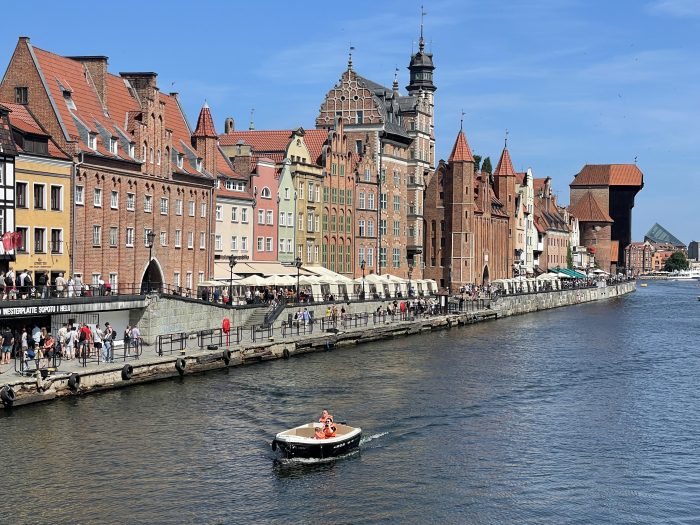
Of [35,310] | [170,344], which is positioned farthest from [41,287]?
[170,344]

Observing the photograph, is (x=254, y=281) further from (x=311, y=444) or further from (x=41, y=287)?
(x=311, y=444)

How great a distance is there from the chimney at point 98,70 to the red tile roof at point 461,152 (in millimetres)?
74714

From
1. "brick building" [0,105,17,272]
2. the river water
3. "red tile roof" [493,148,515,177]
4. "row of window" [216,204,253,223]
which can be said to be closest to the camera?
the river water

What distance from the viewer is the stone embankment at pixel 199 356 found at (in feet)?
162

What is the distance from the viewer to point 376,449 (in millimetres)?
45344

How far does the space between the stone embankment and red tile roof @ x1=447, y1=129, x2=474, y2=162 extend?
113ft

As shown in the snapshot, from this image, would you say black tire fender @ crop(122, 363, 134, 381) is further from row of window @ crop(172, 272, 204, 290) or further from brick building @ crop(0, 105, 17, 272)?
row of window @ crop(172, 272, 204, 290)

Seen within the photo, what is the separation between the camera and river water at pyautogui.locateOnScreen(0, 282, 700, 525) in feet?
120

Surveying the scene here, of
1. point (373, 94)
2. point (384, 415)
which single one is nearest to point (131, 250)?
point (384, 415)

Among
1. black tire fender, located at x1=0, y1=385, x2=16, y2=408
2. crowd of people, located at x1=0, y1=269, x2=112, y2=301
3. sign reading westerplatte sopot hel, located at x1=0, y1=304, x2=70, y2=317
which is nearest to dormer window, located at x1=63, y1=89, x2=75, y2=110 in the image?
crowd of people, located at x1=0, y1=269, x2=112, y2=301

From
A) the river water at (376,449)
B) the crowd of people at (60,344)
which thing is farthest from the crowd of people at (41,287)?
the river water at (376,449)

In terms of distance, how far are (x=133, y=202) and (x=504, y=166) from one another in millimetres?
104837

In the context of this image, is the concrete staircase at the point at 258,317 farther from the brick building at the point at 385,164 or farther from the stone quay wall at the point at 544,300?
the stone quay wall at the point at 544,300

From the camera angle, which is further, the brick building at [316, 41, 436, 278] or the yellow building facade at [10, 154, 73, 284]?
the brick building at [316, 41, 436, 278]
